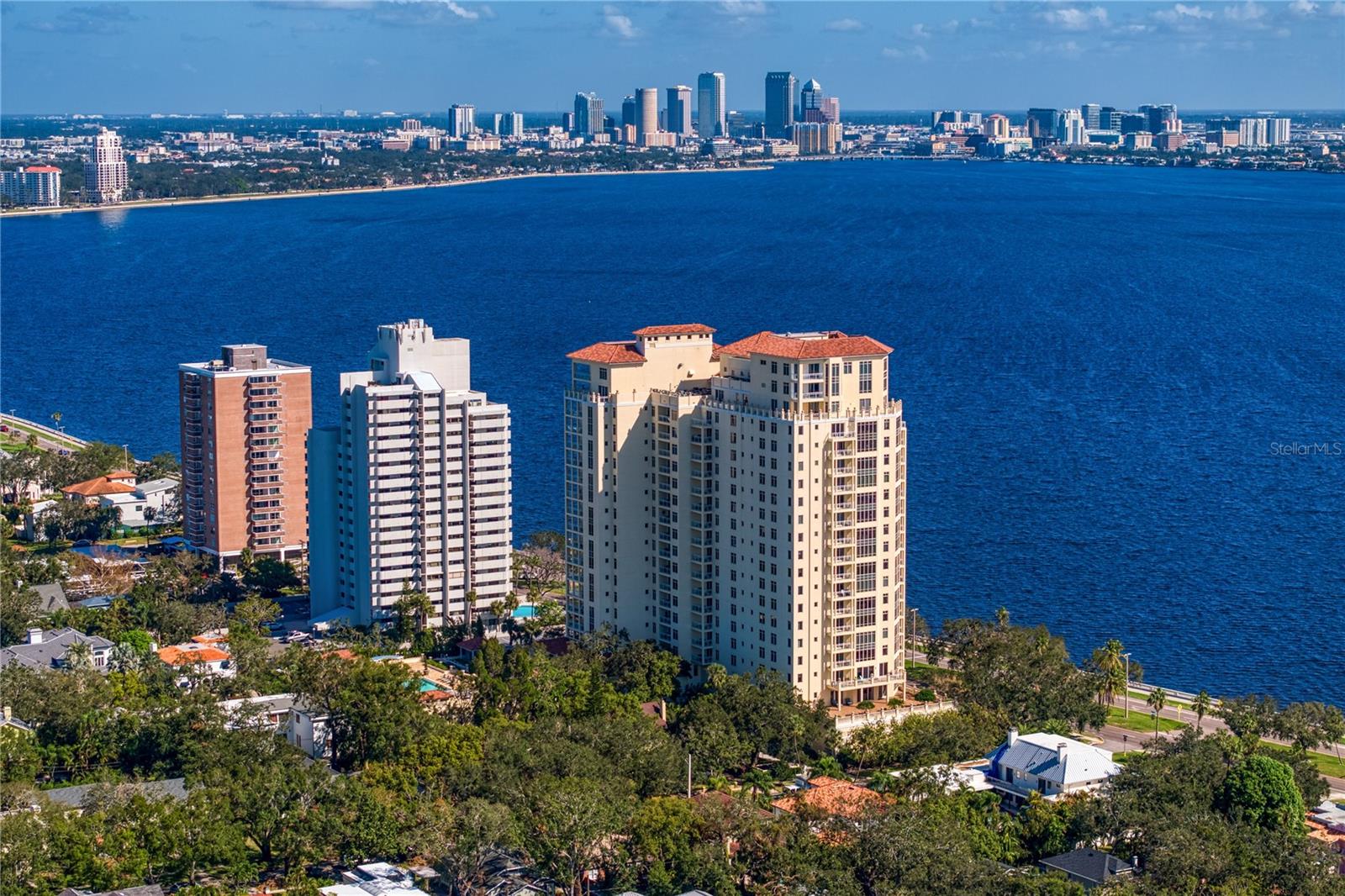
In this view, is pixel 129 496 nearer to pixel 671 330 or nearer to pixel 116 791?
pixel 671 330

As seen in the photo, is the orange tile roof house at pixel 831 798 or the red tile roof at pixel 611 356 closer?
the orange tile roof house at pixel 831 798

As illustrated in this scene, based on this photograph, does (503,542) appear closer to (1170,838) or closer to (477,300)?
(1170,838)

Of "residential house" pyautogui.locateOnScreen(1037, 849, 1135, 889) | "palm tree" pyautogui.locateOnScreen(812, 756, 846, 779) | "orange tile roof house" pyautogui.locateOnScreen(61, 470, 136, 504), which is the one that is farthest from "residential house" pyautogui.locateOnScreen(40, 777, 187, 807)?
"orange tile roof house" pyautogui.locateOnScreen(61, 470, 136, 504)

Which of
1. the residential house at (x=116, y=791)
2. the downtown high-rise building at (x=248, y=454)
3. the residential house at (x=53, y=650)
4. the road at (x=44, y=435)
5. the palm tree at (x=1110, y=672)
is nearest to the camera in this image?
the residential house at (x=116, y=791)

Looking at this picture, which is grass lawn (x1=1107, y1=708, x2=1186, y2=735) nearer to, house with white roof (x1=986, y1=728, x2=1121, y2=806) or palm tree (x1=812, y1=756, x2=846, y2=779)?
house with white roof (x1=986, y1=728, x2=1121, y2=806)

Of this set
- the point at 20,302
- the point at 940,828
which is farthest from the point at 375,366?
the point at 20,302

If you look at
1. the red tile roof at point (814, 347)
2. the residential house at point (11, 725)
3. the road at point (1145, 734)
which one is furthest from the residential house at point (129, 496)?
the road at point (1145, 734)

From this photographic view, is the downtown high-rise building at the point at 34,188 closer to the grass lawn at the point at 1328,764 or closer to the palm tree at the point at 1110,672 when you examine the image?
the palm tree at the point at 1110,672
